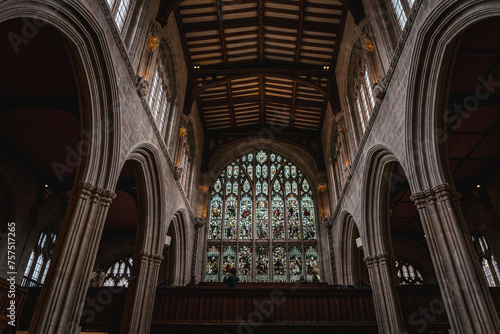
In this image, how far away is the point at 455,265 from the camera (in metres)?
6.53

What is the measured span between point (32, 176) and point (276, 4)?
1080 centimetres

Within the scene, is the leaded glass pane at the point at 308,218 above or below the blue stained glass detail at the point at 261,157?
below

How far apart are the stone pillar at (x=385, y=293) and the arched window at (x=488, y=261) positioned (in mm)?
5436

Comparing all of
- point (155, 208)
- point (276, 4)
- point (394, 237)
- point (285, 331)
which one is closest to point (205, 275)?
point (155, 208)

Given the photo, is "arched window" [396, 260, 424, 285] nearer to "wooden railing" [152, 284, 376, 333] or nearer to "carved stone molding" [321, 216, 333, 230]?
"carved stone molding" [321, 216, 333, 230]

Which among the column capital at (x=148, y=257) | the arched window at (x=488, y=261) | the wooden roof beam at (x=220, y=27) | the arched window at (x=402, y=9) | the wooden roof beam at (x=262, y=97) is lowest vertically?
the column capital at (x=148, y=257)

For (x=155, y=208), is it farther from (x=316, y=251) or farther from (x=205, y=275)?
(x=316, y=251)

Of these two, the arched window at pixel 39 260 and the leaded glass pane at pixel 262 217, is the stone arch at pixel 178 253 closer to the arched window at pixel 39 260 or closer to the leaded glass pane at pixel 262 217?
the leaded glass pane at pixel 262 217

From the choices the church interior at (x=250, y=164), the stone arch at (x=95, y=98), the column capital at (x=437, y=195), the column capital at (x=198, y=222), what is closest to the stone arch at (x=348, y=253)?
the church interior at (x=250, y=164)

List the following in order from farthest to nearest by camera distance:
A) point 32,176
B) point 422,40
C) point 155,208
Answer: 1. point 32,176
2. point 155,208
3. point 422,40

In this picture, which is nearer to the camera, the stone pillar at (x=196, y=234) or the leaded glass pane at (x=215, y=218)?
the stone pillar at (x=196, y=234)

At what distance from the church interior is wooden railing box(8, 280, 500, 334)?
0.04 m

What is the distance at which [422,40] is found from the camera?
739 centimetres

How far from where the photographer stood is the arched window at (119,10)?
28.2 feet
